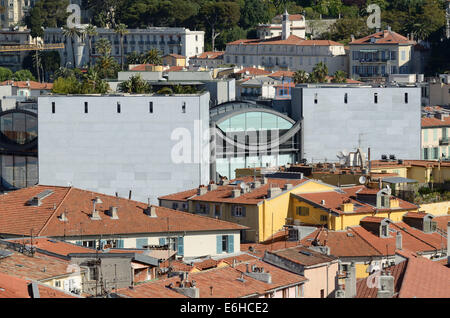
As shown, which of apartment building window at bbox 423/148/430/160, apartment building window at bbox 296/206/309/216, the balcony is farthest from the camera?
the balcony

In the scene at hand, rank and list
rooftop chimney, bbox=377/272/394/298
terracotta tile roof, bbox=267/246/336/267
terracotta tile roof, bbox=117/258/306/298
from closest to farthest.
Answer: rooftop chimney, bbox=377/272/394/298 → terracotta tile roof, bbox=117/258/306/298 → terracotta tile roof, bbox=267/246/336/267

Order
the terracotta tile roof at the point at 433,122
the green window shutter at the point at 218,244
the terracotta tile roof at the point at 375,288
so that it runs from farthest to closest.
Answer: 1. the terracotta tile roof at the point at 433,122
2. the green window shutter at the point at 218,244
3. the terracotta tile roof at the point at 375,288

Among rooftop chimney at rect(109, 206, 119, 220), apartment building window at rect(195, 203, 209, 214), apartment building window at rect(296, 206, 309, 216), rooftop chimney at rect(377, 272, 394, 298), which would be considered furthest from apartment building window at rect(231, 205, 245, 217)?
rooftop chimney at rect(377, 272, 394, 298)

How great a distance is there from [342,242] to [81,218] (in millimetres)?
8796

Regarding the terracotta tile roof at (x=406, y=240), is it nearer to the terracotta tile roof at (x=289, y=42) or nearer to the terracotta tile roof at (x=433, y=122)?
the terracotta tile roof at (x=433, y=122)

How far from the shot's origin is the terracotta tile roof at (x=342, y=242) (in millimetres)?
47531

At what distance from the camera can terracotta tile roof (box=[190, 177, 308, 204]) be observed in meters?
54.7

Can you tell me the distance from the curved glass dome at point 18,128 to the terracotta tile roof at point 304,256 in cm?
2833

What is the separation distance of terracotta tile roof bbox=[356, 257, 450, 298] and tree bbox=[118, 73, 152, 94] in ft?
124

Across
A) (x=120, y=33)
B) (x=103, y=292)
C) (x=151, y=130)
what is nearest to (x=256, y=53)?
(x=120, y=33)

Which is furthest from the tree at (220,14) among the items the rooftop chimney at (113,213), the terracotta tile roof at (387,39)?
the rooftop chimney at (113,213)

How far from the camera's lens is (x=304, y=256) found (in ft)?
133

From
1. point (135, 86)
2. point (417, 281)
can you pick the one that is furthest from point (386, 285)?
point (135, 86)

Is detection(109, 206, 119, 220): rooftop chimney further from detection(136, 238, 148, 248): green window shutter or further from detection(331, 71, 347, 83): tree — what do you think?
detection(331, 71, 347, 83): tree
